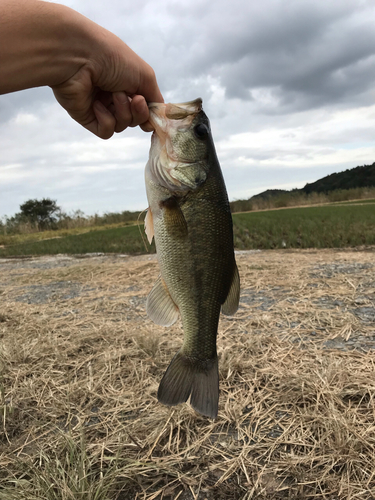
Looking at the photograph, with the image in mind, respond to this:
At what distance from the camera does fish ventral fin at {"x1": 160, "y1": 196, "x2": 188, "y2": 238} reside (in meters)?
1.69

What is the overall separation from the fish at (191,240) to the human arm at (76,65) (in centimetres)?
21

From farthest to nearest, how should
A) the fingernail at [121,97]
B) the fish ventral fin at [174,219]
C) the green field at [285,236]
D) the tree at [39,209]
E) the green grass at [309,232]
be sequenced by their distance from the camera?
the tree at [39,209]
the green field at [285,236]
the green grass at [309,232]
the fingernail at [121,97]
the fish ventral fin at [174,219]

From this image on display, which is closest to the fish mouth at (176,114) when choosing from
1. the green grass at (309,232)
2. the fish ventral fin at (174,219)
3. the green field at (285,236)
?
the fish ventral fin at (174,219)

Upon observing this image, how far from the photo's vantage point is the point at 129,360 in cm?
334

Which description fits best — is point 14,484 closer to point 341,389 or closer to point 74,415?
point 74,415

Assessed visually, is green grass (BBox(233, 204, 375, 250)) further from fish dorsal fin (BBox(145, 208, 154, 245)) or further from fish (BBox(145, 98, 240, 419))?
fish dorsal fin (BBox(145, 208, 154, 245))

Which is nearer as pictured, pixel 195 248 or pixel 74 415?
pixel 195 248

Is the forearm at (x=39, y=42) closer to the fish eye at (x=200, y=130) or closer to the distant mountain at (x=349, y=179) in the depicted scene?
the fish eye at (x=200, y=130)

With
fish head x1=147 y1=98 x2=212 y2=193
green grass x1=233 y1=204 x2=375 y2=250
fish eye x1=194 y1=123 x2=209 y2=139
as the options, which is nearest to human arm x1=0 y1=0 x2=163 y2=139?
fish head x1=147 y1=98 x2=212 y2=193

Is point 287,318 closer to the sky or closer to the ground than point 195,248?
closer to the ground

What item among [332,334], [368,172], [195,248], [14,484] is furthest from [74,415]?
[368,172]

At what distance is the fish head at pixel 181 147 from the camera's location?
5.64ft

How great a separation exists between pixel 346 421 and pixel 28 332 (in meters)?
3.62

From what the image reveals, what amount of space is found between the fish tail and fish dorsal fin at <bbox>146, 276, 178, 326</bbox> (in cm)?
20
